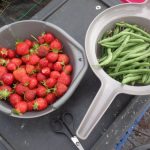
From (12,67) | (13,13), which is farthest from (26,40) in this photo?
(13,13)

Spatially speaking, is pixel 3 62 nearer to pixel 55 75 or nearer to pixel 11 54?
pixel 11 54

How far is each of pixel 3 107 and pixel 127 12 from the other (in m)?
0.47

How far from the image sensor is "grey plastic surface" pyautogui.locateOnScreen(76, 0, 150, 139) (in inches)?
34.6

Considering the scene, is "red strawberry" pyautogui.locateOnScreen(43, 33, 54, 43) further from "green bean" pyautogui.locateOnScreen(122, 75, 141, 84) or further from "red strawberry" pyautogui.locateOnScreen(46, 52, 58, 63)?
"green bean" pyautogui.locateOnScreen(122, 75, 141, 84)

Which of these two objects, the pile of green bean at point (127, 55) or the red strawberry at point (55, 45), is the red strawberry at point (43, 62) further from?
the pile of green bean at point (127, 55)

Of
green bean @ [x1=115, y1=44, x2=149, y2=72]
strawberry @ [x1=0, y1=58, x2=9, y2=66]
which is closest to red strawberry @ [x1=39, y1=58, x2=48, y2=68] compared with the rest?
strawberry @ [x1=0, y1=58, x2=9, y2=66]

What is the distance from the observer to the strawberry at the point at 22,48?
0.99 m

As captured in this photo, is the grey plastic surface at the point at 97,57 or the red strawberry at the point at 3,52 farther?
the red strawberry at the point at 3,52

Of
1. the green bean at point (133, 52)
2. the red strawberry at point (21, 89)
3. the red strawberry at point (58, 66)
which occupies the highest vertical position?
the red strawberry at point (21, 89)

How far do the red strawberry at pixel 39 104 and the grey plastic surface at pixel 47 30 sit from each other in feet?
0.04

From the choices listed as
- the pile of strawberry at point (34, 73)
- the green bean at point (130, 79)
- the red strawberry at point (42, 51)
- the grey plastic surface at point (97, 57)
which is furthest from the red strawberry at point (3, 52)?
the green bean at point (130, 79)

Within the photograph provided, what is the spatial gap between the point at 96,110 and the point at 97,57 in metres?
0.18

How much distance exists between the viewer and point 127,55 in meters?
0.96

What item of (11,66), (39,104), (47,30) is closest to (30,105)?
(39,104)
